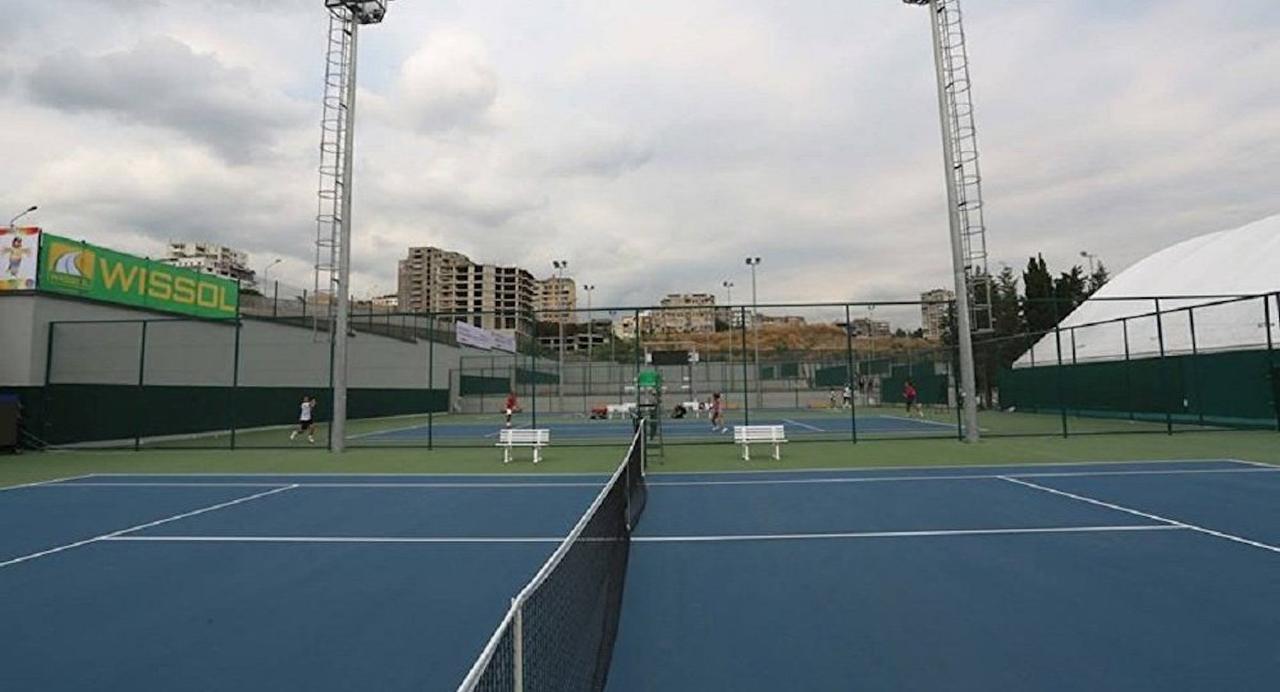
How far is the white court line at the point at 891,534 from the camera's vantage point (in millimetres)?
7902

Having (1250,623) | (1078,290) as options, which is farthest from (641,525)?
(1078,290)

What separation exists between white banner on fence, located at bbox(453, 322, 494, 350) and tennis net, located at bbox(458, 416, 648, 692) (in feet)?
112

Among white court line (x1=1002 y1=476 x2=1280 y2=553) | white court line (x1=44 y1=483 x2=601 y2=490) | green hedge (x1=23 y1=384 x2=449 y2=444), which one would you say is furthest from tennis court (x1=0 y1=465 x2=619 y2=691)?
green hedge (x1=23 y1=384 x2=449 y2=444)

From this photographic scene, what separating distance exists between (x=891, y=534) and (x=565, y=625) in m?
5.55

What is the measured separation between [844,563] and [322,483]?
10.5 m

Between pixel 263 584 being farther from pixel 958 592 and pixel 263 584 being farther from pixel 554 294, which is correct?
pixel 554 294

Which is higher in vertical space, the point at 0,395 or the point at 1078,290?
the point at 1078,290

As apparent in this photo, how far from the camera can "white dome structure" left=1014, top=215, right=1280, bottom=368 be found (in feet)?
99.6

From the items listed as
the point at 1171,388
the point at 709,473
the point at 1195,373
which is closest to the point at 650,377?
the point at 709,473

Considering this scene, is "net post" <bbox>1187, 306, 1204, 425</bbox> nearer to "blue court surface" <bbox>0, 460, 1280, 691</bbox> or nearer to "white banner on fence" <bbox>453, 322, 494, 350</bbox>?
"blue court surface" <bbox>0, 460, 1280, 691</bbox>

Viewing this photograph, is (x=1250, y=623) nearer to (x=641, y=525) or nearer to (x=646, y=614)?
(x=646, y=614)

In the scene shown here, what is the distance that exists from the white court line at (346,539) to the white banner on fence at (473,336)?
29754 mm

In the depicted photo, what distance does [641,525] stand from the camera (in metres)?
8.83

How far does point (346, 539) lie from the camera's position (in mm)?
8234
